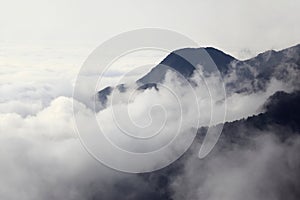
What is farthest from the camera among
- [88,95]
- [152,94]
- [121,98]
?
[152,94]

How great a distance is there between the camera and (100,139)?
86.6 meters

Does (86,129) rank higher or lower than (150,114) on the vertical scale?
lower

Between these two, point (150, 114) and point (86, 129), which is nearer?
point (86, 129)

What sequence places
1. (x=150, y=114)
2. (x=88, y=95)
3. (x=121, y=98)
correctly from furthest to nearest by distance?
(x=150, y=114) < (x=121, y=98) < (x=88, y=95)

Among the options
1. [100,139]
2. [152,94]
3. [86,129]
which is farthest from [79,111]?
[152,94]

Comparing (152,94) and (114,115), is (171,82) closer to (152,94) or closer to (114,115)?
(152,94)

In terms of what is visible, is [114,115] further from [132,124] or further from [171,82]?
[171,82]

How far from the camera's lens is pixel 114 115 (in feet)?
251

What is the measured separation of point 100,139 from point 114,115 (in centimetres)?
1233

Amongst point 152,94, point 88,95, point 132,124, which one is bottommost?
point 132,124

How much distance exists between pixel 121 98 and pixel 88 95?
8457mm

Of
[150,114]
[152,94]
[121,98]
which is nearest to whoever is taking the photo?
[121,98]

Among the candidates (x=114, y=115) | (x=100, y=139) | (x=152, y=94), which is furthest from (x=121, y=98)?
(x=152, y=94)

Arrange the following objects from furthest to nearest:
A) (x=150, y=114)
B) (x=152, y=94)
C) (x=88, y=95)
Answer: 1. (x=152, y=94)
2. (x=150, y=114)
3. (x=88, y=95)
